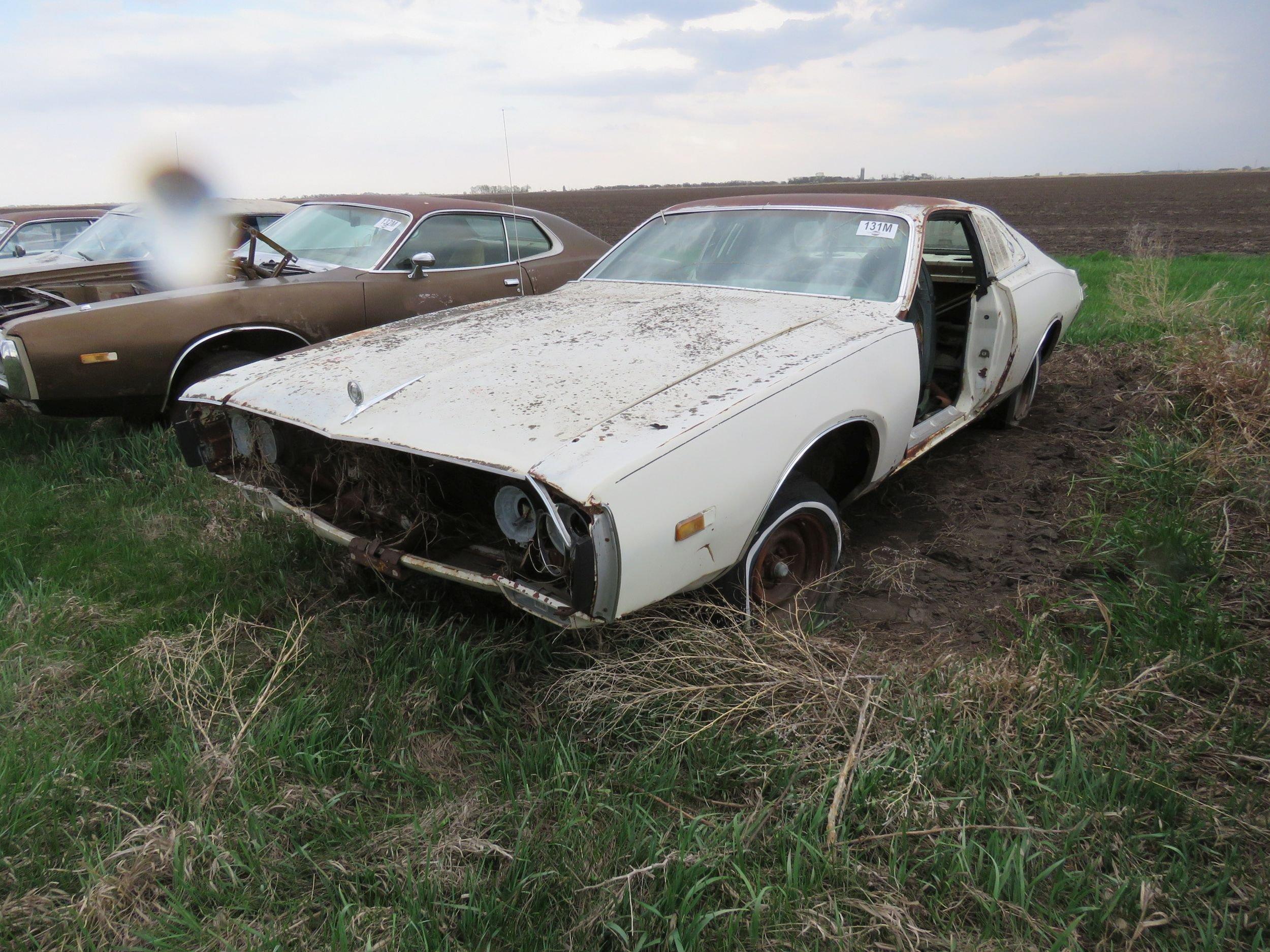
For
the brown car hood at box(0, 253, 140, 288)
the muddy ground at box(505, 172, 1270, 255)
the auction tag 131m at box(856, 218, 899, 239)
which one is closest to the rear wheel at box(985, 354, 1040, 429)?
the muddy ground at box(505, 172, 1270, 255)

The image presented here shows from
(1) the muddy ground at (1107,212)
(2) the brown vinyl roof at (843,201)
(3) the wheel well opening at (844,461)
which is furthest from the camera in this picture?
(1) the muddy ground at (1107,212)

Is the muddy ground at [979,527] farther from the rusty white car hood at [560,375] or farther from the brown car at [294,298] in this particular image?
the brown car at [294,298]

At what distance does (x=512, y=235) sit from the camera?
5703 mm

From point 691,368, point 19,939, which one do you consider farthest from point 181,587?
point 691,368

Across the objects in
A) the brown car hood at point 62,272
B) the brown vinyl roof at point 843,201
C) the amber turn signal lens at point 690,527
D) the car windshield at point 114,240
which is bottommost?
the amber turn signal lens at point 690,527

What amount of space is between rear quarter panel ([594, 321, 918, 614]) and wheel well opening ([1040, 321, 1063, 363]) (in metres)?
2.54

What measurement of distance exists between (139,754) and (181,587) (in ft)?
3.24

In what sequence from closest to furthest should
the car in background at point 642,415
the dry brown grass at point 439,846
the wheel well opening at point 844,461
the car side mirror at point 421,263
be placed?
the dry brown grass at point 439,846 < the car in background at point 642,415 < the wheel well opening at point 844,461 < the car side mirror at point 421,263

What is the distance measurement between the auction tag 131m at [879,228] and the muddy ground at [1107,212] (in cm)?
67

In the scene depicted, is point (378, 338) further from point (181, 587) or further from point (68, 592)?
point (68, 592)

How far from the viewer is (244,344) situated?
4469 mm

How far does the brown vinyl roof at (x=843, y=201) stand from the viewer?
3.65m

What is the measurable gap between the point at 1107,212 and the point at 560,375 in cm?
3305

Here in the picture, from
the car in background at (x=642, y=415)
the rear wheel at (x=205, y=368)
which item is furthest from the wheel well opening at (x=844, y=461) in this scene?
the rear wheel at (x=205, y=368)
